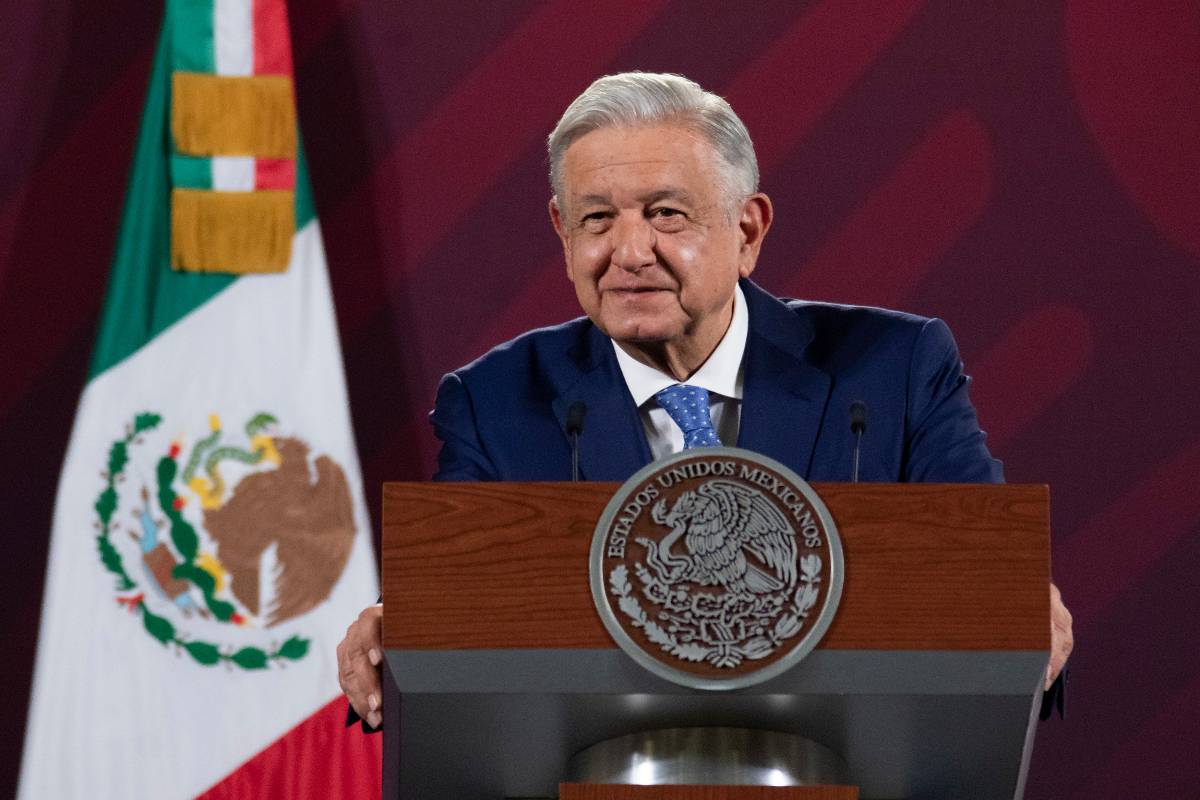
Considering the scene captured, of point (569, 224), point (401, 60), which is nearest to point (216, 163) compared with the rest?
point (401, 60)

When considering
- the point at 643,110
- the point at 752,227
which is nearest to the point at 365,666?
the point at 643,110

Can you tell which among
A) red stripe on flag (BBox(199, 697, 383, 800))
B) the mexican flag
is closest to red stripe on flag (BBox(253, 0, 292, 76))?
the mexican flag

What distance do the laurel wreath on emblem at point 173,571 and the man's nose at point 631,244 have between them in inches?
71.2

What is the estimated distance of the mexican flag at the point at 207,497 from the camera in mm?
3684

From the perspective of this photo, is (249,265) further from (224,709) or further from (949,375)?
(949,375)

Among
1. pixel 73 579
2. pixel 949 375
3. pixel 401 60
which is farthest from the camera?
pixel 401 60

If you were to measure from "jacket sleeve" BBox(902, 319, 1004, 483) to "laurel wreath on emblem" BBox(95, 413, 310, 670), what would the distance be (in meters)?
1.92

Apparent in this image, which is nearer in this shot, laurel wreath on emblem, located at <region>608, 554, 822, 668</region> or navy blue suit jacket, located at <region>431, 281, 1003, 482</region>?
laurel wreath on emblem, located at <region>608, 554, 822, 668</region>

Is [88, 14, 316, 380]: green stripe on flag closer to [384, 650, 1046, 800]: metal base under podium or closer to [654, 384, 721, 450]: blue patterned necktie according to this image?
[654, 384, 721, 450]: blue patterned necktie

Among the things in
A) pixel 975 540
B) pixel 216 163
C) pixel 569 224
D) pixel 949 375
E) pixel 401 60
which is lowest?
pixel 975 540

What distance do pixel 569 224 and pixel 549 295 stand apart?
5.43 ft

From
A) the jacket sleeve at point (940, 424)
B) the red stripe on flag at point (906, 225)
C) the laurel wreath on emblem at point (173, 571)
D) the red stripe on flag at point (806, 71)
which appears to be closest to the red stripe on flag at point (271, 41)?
the laurel wreath on emblem at point (173, 571)

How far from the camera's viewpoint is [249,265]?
149 inches

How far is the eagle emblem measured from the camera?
57.7 inches
